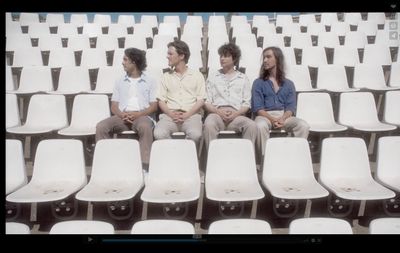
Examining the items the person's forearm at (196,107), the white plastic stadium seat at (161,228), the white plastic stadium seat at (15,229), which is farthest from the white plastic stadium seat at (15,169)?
the person's forearm at (196,107)

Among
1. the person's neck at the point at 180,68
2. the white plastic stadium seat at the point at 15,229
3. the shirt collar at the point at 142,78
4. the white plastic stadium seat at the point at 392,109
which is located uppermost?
the person's neck at the point at 180,68

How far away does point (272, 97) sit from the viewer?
3.39 metres

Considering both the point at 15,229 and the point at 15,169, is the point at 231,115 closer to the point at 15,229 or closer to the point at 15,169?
the point at 15,169

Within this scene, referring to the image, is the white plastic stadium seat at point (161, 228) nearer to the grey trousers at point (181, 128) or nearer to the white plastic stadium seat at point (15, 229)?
the white plastic stadium seat at point (15, 229)

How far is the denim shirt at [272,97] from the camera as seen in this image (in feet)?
11.1

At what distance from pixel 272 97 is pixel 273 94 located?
3 centimetres

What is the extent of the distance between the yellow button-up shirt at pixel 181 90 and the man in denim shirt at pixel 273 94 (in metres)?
0.48

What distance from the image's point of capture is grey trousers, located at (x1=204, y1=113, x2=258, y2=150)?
3.13 metres

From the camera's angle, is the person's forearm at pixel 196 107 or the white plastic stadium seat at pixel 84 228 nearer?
the white plastic stadium seat at pixel 84 228

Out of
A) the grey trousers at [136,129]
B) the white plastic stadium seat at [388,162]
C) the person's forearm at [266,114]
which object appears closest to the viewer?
the white plastic stadium seat at [388,162]

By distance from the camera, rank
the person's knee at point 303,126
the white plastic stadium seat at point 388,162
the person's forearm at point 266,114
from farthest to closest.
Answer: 1. the person's forearm at point 266,114
2. the person's knee at point 303,126
3. the white plastic stadium seat at point 388,162

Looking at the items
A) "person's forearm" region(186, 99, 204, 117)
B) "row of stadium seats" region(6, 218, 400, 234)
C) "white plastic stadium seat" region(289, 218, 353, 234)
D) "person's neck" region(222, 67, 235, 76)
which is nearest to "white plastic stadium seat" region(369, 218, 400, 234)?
"row of stadium seats" region(6, 218, 400, 234)
